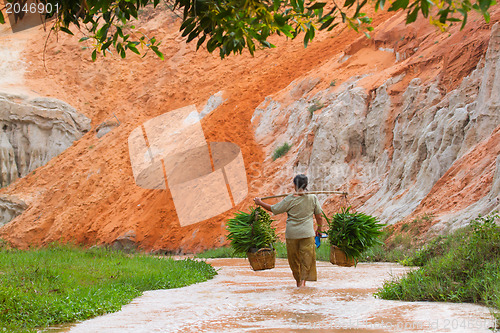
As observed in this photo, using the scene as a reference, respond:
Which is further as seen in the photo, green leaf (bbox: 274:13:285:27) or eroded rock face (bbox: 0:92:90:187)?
eroded rock face (bbox: 0:92:90:187)

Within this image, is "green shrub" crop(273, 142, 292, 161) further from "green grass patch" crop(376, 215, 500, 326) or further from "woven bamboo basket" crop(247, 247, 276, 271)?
"green grass patch" crop(376, 215, 500, 326)

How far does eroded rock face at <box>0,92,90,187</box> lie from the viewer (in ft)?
105

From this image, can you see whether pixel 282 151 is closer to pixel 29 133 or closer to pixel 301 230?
pixel 301 230

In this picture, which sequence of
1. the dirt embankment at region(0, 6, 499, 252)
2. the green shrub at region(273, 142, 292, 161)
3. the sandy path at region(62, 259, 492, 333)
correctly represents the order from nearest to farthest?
the sandy path at region(62, 259, 492, 333) < the dirt embankment at region(0, 6, 499, 252) < the green shrub at region(273, 142, 292, 161)

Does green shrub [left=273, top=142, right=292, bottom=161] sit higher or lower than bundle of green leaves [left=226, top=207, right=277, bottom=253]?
→ lower

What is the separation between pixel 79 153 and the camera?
105 feet

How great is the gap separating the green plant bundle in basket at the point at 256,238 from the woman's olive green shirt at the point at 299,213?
1.97ft

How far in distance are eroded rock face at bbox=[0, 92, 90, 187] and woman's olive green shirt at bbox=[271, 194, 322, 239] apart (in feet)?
94.7

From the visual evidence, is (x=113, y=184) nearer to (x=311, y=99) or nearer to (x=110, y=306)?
(x=311, y=99)

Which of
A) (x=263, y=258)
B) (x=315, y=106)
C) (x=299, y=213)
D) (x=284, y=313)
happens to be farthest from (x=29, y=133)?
(x=284, y=313)

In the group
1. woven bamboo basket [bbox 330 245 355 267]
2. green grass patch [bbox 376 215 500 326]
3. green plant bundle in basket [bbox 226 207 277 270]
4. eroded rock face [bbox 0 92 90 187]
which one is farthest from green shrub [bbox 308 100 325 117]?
eroded rock face [bbox 0 92 90 187]

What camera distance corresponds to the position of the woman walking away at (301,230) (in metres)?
7.38

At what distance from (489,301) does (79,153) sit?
3038 cm

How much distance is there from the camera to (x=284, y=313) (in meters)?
5.17
